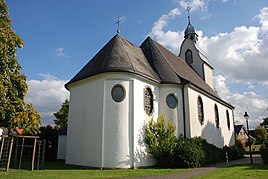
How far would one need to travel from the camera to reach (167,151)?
52.5ft

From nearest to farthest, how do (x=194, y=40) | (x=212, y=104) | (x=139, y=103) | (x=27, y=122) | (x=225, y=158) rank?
1. (x=27, y=122)
2. (x=139, y=103)
3. (x=225, y=158)
4. (x=212, y=104)
5. (x=194, y=40)

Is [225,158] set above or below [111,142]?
below

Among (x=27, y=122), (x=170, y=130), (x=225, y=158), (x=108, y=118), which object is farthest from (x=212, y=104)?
(x=27, y=122)

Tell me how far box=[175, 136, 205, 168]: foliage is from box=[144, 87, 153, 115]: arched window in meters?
3.07

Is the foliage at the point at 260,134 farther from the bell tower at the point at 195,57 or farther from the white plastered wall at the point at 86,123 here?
the white plastered wall at the point at 86,123

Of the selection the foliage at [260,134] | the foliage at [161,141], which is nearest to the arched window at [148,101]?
the foliage at [161,141]

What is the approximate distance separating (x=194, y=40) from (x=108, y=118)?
70.8 ft

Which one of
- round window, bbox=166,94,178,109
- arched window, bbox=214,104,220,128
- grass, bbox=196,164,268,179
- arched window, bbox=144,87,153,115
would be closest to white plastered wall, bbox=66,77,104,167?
arched window, bbox=144,87,153,115

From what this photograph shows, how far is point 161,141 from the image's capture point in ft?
53.5

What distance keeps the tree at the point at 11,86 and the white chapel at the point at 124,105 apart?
5.30m

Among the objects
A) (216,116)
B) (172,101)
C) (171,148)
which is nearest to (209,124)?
(216,116)

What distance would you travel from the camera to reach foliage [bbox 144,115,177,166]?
52.5 feet

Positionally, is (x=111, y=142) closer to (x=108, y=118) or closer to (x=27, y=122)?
(x=108, y=118)

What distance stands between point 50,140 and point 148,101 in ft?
43.7
